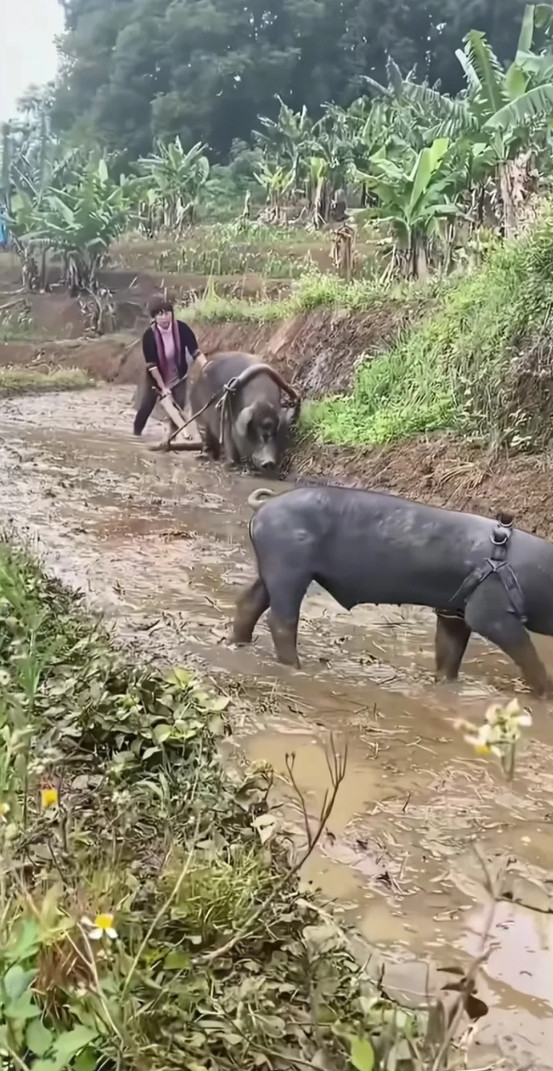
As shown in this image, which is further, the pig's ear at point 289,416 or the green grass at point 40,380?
the green grass at point 40,380

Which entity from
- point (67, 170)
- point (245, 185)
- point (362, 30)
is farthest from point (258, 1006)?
point (67, 170)

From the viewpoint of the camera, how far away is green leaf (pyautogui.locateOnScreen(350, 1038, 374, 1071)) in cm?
120

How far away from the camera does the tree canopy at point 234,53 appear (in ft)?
21.3

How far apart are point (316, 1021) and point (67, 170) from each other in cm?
799

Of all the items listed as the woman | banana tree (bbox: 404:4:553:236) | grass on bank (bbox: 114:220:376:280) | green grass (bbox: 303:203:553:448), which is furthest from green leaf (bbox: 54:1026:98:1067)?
grass on bank (bbox: 114:220:376:280)

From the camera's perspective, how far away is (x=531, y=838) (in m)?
2.21

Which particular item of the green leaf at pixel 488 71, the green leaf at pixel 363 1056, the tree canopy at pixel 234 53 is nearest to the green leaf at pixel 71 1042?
the green leaf at pixel 363 1056

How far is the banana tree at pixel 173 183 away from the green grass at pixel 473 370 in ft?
7.03

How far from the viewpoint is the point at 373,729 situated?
2.73m

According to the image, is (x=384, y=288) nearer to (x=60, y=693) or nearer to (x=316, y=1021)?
(x=60, y=693)

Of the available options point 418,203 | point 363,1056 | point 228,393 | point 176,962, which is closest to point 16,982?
point 176,962

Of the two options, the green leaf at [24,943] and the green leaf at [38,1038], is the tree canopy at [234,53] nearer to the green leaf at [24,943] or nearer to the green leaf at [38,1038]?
the green leaf at [24,943]

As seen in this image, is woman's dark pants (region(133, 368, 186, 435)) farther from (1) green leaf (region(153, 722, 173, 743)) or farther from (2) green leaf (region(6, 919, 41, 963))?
(2) green leaf (region(6, 919, 41, 963))

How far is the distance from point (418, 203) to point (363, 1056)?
257 inches
